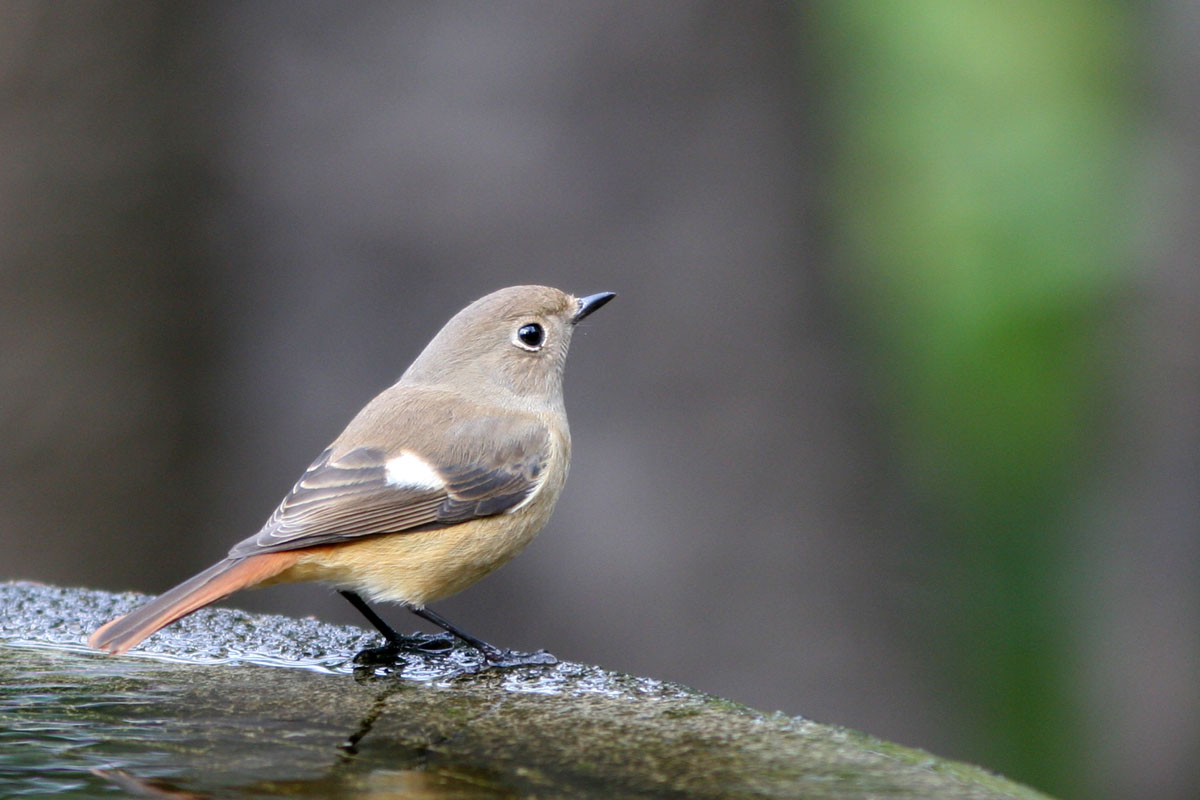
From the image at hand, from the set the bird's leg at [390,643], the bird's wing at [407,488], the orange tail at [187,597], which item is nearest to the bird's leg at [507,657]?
the bird's leg at [390,643]

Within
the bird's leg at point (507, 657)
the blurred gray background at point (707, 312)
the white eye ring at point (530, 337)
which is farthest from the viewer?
the blurred gray background at point (707, 312)

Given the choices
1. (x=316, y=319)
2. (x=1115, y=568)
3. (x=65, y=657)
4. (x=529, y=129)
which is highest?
(x=529, y=129)

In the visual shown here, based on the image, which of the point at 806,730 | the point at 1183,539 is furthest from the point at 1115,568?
the point at 806,730

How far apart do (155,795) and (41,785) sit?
278 mm

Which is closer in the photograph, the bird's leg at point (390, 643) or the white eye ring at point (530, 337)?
the bird's leg at point (390, 643)

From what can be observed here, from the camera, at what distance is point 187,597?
3059 millimetres

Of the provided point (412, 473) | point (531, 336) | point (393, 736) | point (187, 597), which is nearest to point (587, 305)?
point (531, 336)

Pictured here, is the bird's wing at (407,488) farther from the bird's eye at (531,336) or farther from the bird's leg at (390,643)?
the bird's eye at (531,336)

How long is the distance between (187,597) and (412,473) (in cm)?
82

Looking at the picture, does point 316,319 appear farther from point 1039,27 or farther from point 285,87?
point 1039,27

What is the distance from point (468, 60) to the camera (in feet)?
21.5

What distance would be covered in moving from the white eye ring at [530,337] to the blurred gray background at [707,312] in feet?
7.50

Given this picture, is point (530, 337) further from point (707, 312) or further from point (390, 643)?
point (707, 312)

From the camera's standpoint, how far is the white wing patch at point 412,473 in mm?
3664
